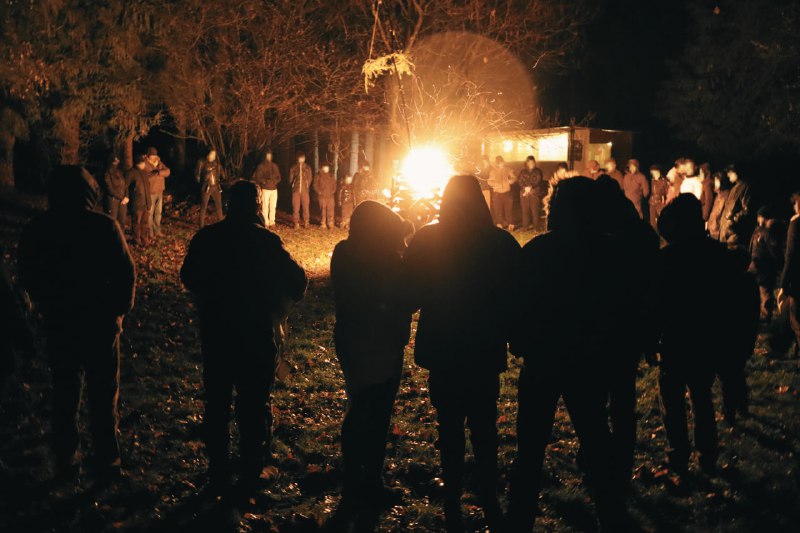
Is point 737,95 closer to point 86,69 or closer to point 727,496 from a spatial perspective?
point 86,69

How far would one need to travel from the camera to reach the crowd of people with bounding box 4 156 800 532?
156 inches

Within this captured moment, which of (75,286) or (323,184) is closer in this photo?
(75,286)

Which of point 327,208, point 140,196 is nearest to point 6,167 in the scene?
point 140,196

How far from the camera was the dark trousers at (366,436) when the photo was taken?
4.48 metres

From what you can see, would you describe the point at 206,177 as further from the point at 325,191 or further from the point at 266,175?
the point at 325,191

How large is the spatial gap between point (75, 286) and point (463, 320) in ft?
8.88

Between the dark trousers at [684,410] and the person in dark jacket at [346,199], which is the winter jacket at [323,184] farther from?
the dark trousers at [684,410]

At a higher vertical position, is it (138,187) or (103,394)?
A: (138,187)

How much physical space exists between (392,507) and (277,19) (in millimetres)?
16458

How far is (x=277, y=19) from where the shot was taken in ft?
59.8

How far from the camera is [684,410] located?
4941 millimetres

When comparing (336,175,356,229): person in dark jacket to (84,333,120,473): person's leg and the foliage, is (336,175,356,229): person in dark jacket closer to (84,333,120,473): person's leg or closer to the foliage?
the foliage

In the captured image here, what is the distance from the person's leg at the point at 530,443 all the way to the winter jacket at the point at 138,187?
12.7 m

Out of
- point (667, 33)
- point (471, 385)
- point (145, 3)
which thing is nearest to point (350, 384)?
point (471, 385)
